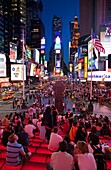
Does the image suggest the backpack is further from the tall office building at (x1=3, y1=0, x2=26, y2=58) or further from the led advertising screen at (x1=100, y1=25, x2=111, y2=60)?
the tall office building at (x1=3, y1=0, x2=26, y2=58)

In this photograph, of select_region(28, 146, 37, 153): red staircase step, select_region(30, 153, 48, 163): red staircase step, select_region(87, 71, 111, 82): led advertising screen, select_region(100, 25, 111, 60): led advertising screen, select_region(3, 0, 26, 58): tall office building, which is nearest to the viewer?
select_region(30, 153, 48, 163): red staircase step

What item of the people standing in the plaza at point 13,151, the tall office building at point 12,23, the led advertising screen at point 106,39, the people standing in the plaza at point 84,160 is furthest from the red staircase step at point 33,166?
the tall office building at point 12,23

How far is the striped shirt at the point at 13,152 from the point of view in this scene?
691 cm

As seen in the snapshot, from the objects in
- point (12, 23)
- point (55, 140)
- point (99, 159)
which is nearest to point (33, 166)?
point (55, 140)

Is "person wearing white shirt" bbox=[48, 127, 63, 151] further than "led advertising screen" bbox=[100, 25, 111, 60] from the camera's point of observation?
No

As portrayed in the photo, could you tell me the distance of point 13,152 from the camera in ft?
22.8

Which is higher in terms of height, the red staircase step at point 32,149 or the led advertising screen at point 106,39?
the led advertising screen at point 106,39

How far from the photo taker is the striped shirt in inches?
272

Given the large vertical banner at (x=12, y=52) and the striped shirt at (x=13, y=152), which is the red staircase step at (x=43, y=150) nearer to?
the striped shirt at (x=13, y=152)

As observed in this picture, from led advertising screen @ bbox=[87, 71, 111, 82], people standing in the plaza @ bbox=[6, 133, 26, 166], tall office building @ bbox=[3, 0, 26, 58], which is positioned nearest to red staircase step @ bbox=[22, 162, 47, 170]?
people standing in the plaza @ bbox=[6, 133, 26, 166]

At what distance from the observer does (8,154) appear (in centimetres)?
700

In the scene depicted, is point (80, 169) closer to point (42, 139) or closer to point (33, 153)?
point (33, 153)

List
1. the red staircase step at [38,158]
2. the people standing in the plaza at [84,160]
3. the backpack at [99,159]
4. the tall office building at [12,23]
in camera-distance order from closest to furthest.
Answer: the people standing in the plaza at [84,160]
the backpack at [99,159]
the red staircase step at [38,158]
the tall office building at [12,23]

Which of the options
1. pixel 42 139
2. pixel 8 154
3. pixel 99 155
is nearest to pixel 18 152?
pixel 8 154
